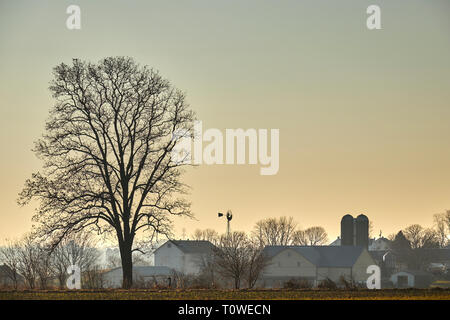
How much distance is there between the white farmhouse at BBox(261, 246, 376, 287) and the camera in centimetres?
10400

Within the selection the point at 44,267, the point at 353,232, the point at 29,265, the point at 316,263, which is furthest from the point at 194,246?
the point at 29,265

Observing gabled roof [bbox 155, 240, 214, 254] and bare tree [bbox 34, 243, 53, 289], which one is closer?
bare tree [bbox 34, 243, 53, 289]

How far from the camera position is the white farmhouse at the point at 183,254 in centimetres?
12108

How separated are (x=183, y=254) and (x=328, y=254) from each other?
25.0m

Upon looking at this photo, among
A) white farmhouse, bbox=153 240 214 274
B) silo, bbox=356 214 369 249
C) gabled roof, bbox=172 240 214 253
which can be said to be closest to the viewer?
white farmhouse, bbox=153 240 214 274

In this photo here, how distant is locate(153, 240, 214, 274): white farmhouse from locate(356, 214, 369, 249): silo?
2464 centimetres

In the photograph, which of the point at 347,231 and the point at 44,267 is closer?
the point at 44,267

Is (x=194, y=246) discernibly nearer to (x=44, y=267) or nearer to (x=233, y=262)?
(x=44, y=267)

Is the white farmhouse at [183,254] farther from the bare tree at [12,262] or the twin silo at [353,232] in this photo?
the bare tree at [12,262]

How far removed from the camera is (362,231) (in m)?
125

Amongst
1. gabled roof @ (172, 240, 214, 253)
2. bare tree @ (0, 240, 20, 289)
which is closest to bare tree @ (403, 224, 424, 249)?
gabled roof @ (172, 240, 214, 253)

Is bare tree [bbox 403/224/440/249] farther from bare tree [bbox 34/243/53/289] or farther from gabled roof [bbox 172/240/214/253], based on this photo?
bare tree [bbox 34/243/53/289]
